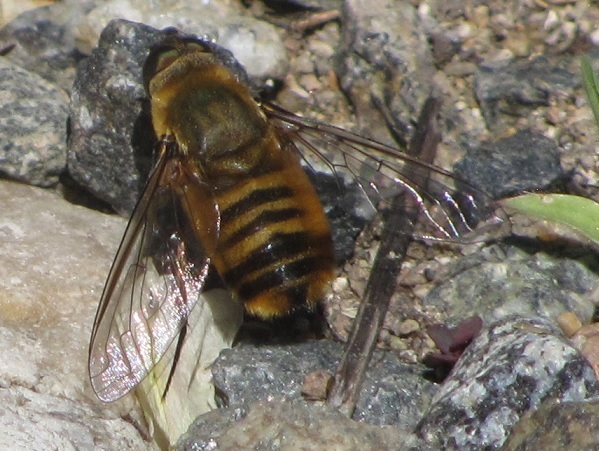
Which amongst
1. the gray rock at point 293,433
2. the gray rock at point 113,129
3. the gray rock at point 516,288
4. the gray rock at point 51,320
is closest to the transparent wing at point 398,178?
the gray rock at point 516,288

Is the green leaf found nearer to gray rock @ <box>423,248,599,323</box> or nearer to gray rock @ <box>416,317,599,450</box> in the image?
gray rock @ <box>423,248,599,323</box>

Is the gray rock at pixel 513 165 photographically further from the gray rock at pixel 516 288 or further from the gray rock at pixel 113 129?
the gray rock at pixel 113 129

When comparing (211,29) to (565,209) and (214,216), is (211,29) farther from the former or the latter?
(565,209)

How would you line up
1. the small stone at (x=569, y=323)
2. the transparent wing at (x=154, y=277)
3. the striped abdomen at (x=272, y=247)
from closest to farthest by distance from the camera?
the transparent wing at (x=154, y=277)
the striped abdomen at (x=272, y=247)
the small stone at (x=569, y=323)

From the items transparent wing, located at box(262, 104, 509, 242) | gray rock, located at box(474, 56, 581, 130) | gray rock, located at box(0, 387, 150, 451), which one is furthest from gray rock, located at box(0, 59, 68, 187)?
gray rock, located at box(474, 56, 581, 130)

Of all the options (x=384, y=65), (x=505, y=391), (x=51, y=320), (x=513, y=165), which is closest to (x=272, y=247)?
(x=51, y=320)

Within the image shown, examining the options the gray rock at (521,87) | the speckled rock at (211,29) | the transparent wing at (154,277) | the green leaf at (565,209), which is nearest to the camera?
the transparent wing at (154,277)

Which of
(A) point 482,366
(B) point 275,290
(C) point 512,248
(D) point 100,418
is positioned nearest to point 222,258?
(B) point 275,290
